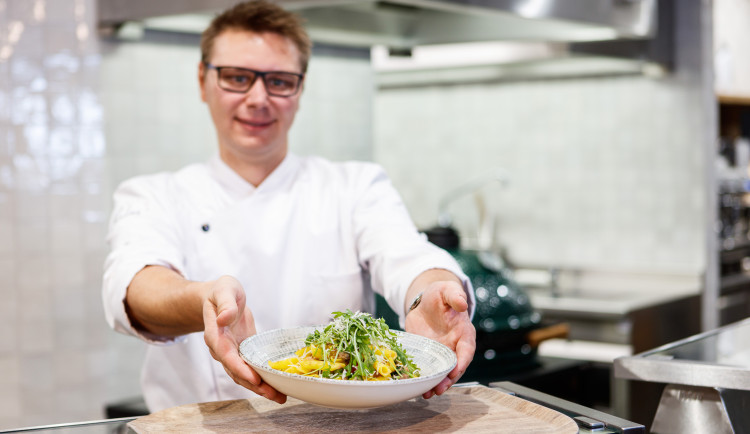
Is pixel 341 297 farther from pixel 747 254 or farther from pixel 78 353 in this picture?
pixel 747 254

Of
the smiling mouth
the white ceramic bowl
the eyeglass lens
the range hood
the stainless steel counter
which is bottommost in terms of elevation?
the stainless steel counter

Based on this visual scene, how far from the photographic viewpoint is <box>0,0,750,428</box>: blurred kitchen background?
7.95ft

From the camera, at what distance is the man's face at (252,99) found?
68.9 inches

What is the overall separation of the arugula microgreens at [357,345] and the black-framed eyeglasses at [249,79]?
0.70 metres

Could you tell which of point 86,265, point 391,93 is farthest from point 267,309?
point 391,93

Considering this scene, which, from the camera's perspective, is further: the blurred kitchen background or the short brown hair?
the blurred kitchen background

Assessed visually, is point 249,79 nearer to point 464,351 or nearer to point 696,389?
point 464,351

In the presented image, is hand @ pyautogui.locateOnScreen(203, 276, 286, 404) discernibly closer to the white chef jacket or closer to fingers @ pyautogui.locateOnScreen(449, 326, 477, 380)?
fingers @ pyautogui.locateOnScreen(449, 326, 477, 380)

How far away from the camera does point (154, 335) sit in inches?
59.6

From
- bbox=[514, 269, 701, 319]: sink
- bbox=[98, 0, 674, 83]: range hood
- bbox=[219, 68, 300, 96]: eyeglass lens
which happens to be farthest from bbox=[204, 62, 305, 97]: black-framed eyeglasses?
bbox=[514, 269, 701, 319]: sink

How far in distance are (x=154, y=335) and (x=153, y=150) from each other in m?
1.21

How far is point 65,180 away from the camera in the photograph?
2459mm

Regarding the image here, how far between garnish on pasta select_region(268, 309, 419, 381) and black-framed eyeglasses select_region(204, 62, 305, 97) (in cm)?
71

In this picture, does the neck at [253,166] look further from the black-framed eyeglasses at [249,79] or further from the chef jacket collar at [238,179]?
the black-framed eyeglasses at [249,79]
